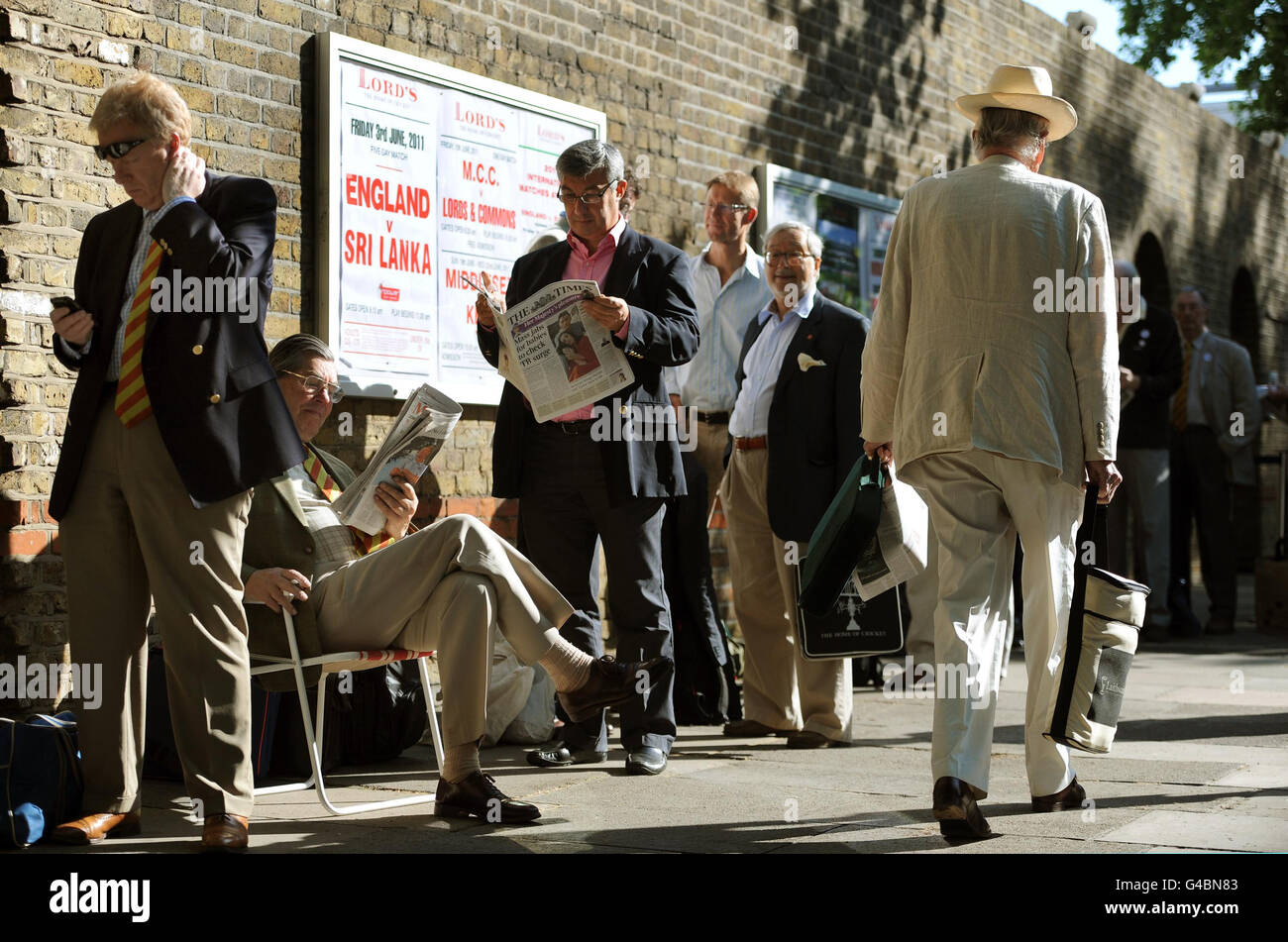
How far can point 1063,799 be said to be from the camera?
468 centimetres

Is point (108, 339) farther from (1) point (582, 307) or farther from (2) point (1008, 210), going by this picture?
(2) point (1008, 210)

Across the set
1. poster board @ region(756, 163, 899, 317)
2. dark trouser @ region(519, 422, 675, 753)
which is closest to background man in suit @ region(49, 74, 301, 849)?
dark trouser @ region(519, 422, 675, 753)

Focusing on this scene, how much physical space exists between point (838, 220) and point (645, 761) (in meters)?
Result: 5.74

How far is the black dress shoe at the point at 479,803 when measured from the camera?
4594mm

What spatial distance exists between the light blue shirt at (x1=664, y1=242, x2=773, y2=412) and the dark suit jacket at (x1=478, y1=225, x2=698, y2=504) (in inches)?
55.6

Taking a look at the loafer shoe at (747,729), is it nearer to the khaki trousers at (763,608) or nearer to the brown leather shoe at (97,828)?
the khaki trousers at (763,608)

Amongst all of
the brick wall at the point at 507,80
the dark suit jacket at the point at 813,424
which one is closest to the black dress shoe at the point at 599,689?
the dark suit jacket at the point at 813,424

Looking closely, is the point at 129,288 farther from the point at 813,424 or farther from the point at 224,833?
the point at 813,424

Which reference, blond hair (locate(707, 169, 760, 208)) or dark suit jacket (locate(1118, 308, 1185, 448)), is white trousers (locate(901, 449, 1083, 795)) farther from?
dark suit jacket (locate(1118, 308, 1185, 448))

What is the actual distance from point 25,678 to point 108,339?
1.60 metres

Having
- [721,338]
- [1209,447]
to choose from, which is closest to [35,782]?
[721,338]

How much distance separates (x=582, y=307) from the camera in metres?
5.36

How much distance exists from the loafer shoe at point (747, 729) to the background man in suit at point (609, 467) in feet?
2.61

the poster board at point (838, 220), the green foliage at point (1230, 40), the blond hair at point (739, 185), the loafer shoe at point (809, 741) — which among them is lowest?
the loafer shoe at point (809, 741)
